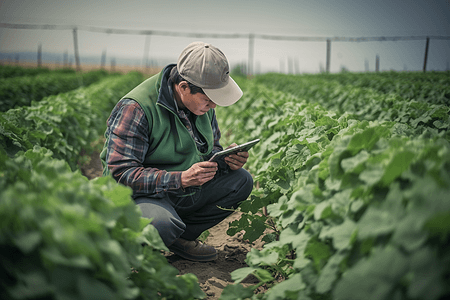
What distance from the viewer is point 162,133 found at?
266cm

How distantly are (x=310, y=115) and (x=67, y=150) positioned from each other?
333 centimetres

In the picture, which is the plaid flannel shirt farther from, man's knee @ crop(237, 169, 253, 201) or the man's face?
man's knee @ crop(237, 169, 253, 201)

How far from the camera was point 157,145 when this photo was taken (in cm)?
271

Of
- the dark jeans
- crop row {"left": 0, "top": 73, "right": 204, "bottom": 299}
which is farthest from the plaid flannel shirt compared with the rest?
crop row {"left": 0, "top": 73, "right": 204, "bottom": 299}

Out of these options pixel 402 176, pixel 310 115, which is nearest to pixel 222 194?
pixel 310 115

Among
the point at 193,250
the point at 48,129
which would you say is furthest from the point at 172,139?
the point at 48,129

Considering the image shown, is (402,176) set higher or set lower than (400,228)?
higher

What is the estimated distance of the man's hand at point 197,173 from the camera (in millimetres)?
2496

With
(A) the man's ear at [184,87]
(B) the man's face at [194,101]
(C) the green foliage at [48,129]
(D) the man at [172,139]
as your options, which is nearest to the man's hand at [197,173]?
(D) the man at [172,139]

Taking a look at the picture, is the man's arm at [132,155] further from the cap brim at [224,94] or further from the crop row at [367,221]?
the crop row at [367,221]

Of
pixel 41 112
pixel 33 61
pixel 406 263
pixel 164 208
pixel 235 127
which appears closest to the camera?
pixel 406 263

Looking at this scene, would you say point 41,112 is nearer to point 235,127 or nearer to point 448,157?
point 235,127

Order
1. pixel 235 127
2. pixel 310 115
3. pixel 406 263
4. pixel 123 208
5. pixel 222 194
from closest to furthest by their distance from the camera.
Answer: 1. pixel 406 263
2. pixel 123 208
3. pixel 222 194
4. pixel 310 115
5. pixel 235 127

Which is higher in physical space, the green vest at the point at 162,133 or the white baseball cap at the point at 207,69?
the white baseball cap at the point at 207,69
